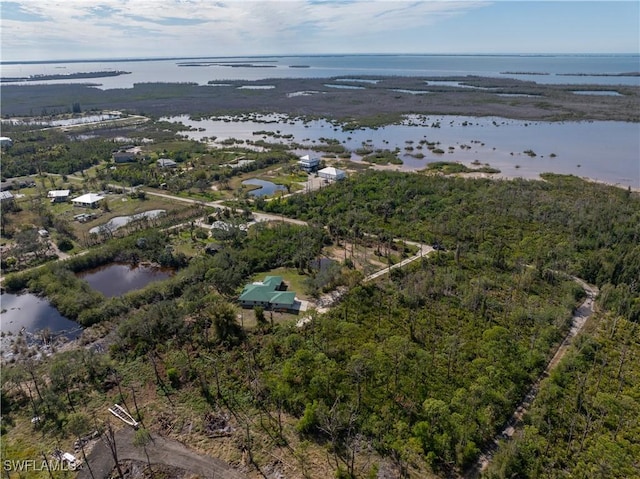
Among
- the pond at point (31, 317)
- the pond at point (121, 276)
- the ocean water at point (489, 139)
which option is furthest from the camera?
the ocean water at point (489, 139)

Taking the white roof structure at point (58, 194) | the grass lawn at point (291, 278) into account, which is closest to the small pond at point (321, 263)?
the grass lawn at point (291, 278)

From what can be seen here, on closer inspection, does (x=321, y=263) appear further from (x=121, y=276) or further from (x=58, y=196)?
(x=58, y=196)

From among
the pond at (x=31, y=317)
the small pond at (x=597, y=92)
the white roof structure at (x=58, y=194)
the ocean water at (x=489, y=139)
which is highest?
the small pond at (x=597, y=92)

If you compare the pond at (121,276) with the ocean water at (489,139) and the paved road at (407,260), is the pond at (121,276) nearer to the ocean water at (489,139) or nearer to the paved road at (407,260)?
the paved road at (407,260)

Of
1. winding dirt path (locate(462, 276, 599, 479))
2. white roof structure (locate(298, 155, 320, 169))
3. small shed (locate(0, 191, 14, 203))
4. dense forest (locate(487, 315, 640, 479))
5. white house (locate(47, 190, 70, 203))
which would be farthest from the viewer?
white roof structure (locate(298, 155, 320, 169))

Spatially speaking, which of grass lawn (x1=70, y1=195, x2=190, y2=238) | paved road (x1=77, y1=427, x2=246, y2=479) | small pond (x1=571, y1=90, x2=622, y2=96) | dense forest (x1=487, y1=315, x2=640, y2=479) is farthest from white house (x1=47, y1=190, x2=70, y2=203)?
small pond (x1=571, y1=90, x2=622, y2=96)

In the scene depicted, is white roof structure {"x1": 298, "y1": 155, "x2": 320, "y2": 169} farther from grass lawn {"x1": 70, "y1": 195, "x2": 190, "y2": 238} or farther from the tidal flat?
the tidal flat
